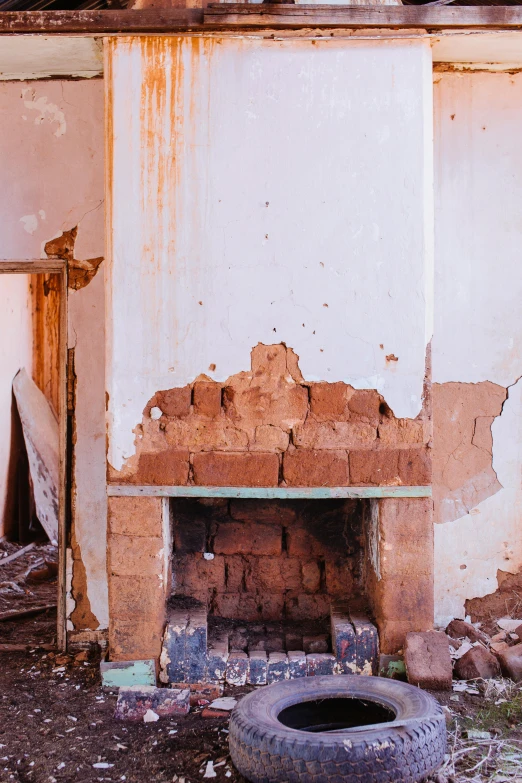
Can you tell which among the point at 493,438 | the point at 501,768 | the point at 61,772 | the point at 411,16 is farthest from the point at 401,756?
the point at 411,16

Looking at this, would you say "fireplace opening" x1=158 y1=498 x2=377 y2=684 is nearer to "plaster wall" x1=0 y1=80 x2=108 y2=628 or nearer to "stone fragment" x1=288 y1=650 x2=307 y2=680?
"stone fragment" x1=288 y1=650 x2=307 y2=680

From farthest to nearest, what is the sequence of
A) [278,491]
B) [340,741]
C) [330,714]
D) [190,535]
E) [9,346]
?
[9,346]
[190,535]
[278,491]
[330,714]
[340,741]

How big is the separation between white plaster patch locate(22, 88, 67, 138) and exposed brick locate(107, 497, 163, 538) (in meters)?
2.31

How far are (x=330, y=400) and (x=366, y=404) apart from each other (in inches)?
7.2

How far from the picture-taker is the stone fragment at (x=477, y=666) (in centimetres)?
373

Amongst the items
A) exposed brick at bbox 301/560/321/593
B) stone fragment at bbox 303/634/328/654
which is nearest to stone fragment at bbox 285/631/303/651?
stone fragment at bbox 303/634/328/654

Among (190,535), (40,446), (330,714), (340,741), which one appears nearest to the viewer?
(340,741)

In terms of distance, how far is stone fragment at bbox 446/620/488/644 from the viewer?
4.22 m

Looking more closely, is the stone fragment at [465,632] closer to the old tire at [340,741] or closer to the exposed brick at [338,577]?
the exposed brick at [338,577]

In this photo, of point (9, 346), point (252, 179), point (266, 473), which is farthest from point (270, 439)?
point (9, 346)

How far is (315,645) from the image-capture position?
154 inches

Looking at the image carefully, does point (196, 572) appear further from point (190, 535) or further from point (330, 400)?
point (330, 400)

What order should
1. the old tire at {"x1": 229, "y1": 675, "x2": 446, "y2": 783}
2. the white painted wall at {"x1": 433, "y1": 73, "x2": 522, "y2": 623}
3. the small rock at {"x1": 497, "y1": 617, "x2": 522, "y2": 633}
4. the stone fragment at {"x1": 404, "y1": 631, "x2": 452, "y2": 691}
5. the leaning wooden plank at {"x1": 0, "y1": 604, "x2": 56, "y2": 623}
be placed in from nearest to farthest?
the old tire at {"x1": 229, "y1": 675, "x2": 446, "y2": 783}
the stone fragment at {"x1": 404, "y1": 631, "x2": 452, "y2": 691}
the small rock at {"x1": 497, "y1": 617, "x2": 522, "y2": 633}
the white painted wall at {"x1": 433, "y1": 73, "x2": 522, "y2": 623}
the leaning wooden plank at {"x1": 0, "y1": 604, "x2": 56, "y2": 623}

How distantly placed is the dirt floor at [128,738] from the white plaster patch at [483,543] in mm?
864
